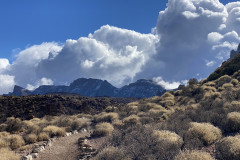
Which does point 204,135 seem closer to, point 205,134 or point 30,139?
point 205,134

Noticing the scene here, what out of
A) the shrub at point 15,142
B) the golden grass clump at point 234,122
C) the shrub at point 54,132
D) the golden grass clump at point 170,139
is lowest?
the shrub at point 15,142

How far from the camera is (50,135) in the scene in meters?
16.8

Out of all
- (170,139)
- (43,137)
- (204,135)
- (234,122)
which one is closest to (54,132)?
(43,137)

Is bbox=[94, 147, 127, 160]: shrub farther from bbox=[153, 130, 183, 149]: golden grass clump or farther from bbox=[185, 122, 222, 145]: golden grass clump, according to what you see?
bbox=[185, 122, 222, 145]: golden grass clump

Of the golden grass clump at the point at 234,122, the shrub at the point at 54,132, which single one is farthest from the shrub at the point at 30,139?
the golden grass clump at the point at 234,122

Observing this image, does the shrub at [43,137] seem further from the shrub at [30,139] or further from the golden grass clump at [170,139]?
the golden grass clump at [170,139]

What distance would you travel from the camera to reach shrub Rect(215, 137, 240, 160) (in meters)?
6.88

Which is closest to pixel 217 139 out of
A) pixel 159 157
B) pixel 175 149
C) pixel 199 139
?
pixel 199 139

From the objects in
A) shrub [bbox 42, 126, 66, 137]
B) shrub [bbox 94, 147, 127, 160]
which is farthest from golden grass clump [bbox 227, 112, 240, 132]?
shrub [bbox 42, 126, 66, 137]

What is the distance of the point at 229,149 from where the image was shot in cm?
721

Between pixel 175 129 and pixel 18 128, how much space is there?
16247 mm

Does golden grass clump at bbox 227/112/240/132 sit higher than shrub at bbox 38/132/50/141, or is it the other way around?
golden grass clump at bbox 227/112/240/132

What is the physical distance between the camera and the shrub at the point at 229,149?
22.6ft

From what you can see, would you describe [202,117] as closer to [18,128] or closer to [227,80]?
[18,128]
